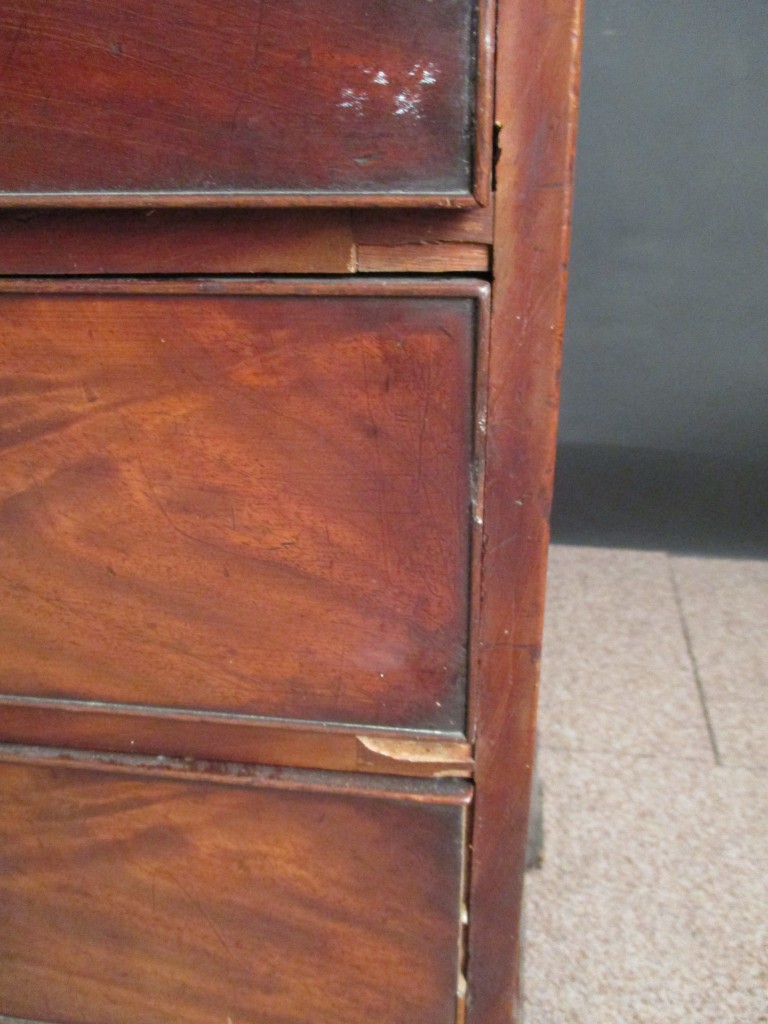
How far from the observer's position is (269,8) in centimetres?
39

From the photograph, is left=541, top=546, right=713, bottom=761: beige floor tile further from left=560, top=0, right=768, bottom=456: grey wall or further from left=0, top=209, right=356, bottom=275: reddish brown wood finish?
left=0, top=209, right=356, bottom=275: reddish brown wood finish

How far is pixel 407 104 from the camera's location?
39 centimetres

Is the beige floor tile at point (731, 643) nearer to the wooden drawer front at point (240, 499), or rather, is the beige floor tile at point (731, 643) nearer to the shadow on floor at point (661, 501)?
the shadow on floor at point (661, 501)

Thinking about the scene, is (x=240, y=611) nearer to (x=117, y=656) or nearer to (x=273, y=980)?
(x=117, y=656)

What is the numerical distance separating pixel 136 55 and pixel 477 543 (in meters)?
0.26

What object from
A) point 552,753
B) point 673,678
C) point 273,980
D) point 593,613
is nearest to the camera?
point 273,980

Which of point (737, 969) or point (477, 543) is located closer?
point (477, 543)

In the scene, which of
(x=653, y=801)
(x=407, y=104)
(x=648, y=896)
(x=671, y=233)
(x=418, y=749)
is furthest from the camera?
(x=671, y=233)

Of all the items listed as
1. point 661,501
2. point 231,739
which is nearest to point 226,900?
point 231,739

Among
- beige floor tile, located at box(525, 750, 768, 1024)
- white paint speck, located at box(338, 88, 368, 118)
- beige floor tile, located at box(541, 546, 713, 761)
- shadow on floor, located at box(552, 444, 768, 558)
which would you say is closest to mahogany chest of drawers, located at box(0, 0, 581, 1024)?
white paint speck, located at box(338, 88, 368, 118)

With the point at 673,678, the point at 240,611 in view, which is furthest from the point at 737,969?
the point at 240,611

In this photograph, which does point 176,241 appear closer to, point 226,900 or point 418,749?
point 418,749

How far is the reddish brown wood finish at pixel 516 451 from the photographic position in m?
0.40

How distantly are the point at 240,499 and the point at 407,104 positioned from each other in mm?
199
